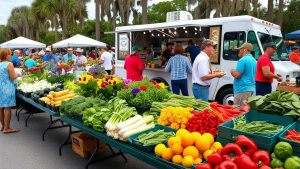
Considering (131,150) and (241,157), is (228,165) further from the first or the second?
(131,150)

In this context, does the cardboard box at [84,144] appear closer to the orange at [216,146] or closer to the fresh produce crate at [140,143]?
the fresh produce crate at [140,143]

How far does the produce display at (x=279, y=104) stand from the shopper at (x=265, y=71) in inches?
118

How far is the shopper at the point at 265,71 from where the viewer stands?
6.25 metres

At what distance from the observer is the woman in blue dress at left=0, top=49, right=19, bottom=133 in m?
7.18

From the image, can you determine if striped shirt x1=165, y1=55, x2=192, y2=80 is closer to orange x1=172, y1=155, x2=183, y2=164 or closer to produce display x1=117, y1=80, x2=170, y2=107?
produce display x1=117, y1=80, x2=170, y2=107

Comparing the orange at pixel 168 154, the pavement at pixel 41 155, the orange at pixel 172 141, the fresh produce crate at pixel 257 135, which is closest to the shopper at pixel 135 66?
the pavement at pixel 41 155

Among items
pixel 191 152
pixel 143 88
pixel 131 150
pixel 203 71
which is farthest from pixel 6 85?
pixel 191 152

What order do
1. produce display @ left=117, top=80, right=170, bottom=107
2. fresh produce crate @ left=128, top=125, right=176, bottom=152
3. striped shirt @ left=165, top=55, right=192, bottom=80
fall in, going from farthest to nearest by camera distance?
striped shirt @ left=165, top=55, right=192, bottom=80
produce display @ left=117, top=80, right=170, bottom=107
fresh produce crate @ left=128, top=125, right=176, bottom=152

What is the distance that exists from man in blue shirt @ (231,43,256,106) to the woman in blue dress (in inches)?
210

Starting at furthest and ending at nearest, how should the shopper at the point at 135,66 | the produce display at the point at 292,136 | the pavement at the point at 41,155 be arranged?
the shopper at the point at 135,66 → the pavement at the point at 41,155 → the produce display at the point at 292,136

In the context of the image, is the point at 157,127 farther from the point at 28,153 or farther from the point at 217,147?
the point at 28,153

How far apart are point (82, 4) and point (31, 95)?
51514 mm

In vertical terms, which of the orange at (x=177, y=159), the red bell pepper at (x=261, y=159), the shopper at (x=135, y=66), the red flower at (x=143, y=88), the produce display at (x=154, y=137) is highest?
A: the shopper at (x=135, y=66)

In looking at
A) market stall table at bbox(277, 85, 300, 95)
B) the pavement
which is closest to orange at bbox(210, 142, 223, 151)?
the pavement
